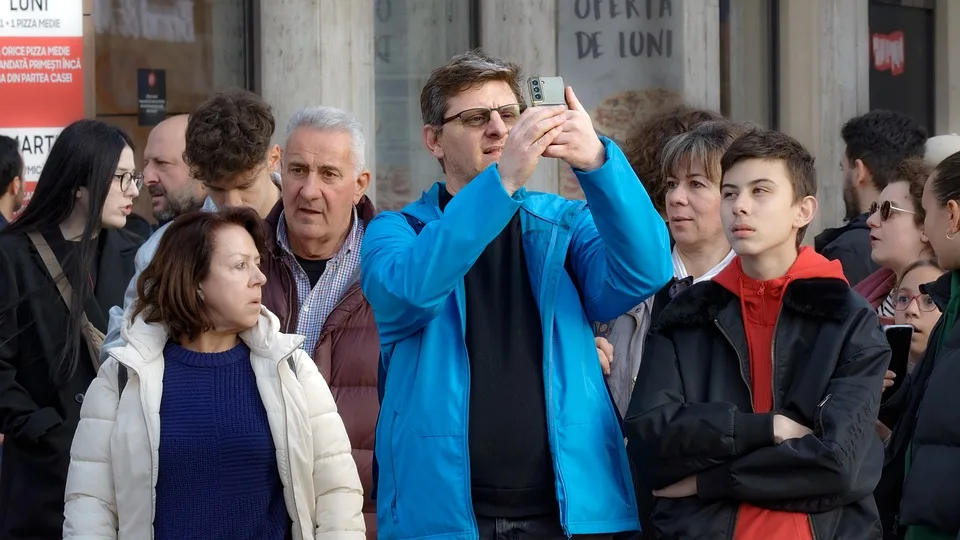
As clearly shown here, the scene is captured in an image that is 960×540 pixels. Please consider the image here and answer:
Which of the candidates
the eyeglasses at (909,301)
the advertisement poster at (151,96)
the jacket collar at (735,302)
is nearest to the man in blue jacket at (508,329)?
the jacket collar at (735,302)

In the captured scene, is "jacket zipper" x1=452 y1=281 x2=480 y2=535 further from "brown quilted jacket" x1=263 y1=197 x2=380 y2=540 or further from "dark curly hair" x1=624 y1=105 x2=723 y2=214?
"dark curly hair" x1=624 y1=105 x2=723 y2=214

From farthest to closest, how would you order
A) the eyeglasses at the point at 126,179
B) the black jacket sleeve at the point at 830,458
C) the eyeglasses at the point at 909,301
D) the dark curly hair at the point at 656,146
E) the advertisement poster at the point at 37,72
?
1. the advertisement poster at the point at 37,72
2. the eyeglasses at the point at 126,179
3. the eyeglasses at the point at 909,301
4. the dark curly hair at the point at 656,146
5. the black jacket sleeve at the point at 830,458

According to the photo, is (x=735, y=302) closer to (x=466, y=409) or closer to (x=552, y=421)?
(x=552, y=421)

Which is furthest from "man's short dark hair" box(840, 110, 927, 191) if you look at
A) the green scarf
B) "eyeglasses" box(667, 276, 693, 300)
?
the green scarf

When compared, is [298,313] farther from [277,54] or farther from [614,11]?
[614,11]

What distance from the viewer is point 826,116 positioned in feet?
37.8

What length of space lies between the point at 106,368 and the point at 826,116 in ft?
27.3

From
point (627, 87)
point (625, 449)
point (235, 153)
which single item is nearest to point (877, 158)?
point (627, 87)

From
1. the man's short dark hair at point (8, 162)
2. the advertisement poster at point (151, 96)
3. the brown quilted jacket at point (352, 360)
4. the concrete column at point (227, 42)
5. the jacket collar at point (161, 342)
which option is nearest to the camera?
the jacket collar at point (161, 342)

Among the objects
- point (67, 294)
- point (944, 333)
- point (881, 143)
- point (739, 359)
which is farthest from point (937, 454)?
point (881, 143)

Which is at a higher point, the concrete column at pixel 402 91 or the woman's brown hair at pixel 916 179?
the concrete column at pixel 402 91

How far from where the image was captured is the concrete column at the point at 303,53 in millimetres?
8789

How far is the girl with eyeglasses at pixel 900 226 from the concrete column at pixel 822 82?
551 cm

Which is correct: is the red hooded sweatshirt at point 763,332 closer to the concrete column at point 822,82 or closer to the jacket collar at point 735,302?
the jacket collar at point 735,302
